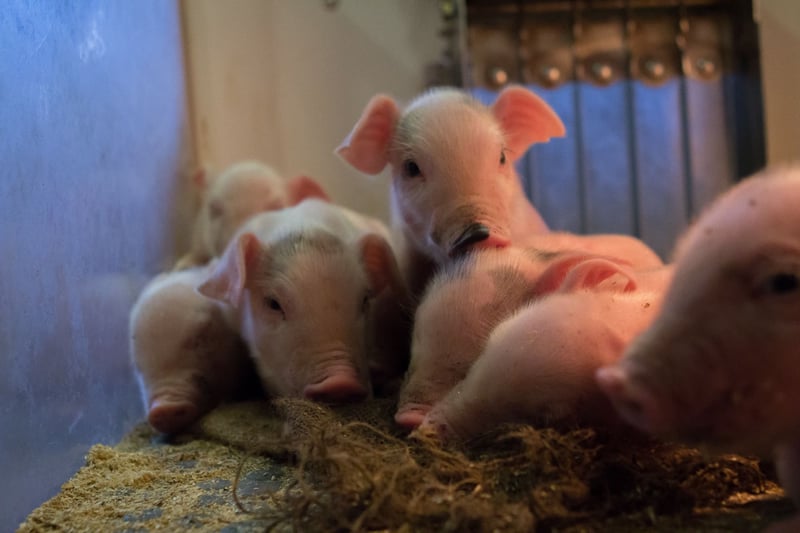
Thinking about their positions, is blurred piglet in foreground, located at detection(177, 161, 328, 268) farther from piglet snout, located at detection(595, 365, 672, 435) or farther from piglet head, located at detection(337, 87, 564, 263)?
piglet snout, located at detection(595, 365, 672, 435)

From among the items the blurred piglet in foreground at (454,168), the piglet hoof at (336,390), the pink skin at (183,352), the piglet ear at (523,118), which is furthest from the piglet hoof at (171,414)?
the piglet ear at (523,118)

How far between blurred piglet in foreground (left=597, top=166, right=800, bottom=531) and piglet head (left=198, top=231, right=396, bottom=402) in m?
1.04

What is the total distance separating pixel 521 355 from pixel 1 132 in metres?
1.29

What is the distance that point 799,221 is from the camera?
3.65ft

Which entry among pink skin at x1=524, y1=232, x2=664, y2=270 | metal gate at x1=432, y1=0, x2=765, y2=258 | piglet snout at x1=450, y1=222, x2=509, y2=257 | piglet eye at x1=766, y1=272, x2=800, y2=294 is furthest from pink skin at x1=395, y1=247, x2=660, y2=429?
metal gate at x1=432, y1=0, x2=765, y2=258

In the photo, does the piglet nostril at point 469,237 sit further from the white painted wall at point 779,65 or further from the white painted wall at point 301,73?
the white painted wall at point 779,65

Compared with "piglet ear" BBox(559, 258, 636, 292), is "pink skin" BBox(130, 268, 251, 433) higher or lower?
lower

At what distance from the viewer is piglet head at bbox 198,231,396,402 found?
7.07 feet

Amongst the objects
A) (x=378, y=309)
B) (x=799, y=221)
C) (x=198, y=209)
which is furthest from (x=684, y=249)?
(x=198, y=209)

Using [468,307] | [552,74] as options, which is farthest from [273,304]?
[552,74]

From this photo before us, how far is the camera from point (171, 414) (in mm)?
2307

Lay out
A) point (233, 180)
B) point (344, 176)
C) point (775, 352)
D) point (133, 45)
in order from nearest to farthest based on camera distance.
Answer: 1. point (775, 352)
2. point (133, 45)
3. point (233, 180)
4. point (344, 176)

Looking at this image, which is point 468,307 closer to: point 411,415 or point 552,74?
point 411,415

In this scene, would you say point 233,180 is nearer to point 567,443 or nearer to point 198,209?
point 198,209
